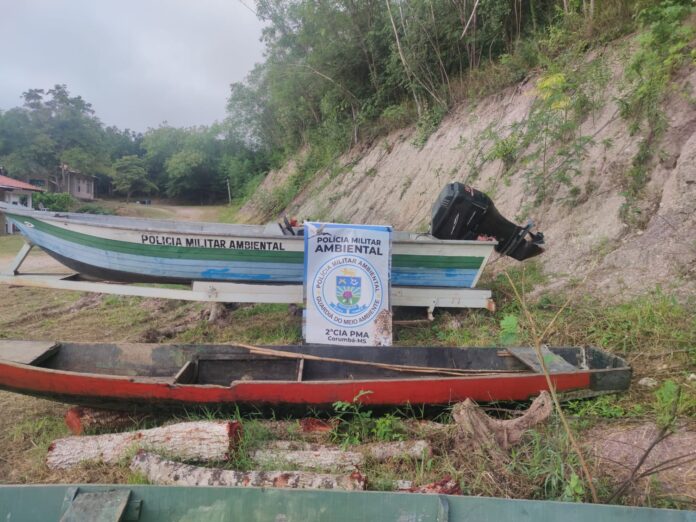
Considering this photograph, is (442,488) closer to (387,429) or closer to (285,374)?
(387,429)

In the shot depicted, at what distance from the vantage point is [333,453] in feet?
10.5

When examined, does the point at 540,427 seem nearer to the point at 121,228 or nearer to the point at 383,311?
the point at 383,311

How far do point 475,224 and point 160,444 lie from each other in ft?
14.4

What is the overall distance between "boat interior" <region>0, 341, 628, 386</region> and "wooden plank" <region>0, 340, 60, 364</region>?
0.02 m

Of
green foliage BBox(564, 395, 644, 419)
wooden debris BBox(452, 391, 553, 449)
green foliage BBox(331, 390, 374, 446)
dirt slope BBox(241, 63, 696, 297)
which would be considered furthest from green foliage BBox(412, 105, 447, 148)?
wooden debris BBox(452, 391, 553, 449)

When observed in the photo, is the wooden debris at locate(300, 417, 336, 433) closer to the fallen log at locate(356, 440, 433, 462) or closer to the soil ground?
the fallen log at locate(356, 440, 433, 462)

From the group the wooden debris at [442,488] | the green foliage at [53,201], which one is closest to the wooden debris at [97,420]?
the wooden debris at [442,488]

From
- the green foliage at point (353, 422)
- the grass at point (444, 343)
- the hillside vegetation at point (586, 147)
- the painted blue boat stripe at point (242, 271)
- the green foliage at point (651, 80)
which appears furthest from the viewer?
the green foliage at point (651, 80)

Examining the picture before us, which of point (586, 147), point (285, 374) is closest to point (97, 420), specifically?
point (285, 374)

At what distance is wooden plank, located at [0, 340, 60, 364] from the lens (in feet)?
13.2

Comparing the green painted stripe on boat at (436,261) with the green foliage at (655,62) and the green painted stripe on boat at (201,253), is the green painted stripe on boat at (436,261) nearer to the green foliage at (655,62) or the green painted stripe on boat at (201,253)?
the green painted stripe on boat at (201,253)

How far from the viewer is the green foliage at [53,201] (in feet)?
87.7

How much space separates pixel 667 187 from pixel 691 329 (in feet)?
8.02

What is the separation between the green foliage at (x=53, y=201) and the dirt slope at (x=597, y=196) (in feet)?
79.8
